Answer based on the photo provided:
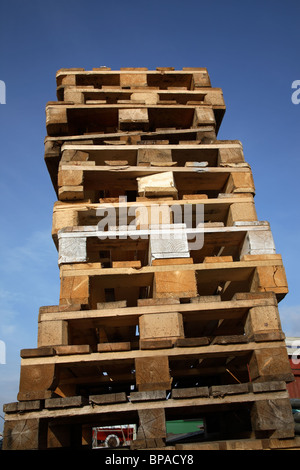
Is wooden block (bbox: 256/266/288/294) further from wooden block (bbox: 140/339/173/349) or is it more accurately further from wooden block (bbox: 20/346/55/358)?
wooden block (bbox: 20/346/55/358)

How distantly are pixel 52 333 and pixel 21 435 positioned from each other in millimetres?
878

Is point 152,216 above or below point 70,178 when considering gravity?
below

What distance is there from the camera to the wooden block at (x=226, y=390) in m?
3.42

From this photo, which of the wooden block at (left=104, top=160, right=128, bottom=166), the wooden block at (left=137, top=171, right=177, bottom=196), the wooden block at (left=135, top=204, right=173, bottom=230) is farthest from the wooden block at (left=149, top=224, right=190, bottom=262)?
the wooden block at (left=104, top=160, right=128, bottom=166)

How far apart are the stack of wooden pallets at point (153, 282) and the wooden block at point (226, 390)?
10mm

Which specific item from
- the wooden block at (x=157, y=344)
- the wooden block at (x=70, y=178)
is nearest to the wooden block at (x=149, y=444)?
the wooden block at (x=157, y=344)

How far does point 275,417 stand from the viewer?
3.37 metres

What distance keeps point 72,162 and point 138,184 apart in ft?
2.92

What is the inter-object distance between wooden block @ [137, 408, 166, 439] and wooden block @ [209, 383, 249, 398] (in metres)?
0.48

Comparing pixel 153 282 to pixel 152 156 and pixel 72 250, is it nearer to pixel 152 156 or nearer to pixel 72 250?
pixel 72 250

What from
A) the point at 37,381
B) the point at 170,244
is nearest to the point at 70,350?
the point at 37,381

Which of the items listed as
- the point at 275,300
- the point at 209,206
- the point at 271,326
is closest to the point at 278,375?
the point at 271,326
